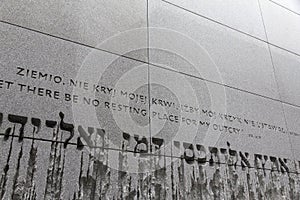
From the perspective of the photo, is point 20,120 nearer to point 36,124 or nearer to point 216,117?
point 36,124

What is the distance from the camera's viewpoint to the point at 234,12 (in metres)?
2.42

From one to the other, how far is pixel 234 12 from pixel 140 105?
1331mm

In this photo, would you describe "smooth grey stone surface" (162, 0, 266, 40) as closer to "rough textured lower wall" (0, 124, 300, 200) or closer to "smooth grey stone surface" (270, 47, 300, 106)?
"smooth grey stone surface" (270, 47, 300, 106)

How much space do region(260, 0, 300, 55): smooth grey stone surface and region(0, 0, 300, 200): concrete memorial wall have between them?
296 mm

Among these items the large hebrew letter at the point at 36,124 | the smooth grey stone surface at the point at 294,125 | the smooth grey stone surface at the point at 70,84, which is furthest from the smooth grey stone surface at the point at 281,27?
the large hebrew letter at the point at 36,124

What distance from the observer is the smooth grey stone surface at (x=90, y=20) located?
148cm

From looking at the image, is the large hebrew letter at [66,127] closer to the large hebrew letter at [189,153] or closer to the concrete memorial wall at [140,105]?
the concrete memorial wall at [140,105]

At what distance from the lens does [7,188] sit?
3.70 ft

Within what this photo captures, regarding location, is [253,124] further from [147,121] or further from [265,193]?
[147,121]

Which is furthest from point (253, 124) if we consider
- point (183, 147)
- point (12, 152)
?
point (12, 152)

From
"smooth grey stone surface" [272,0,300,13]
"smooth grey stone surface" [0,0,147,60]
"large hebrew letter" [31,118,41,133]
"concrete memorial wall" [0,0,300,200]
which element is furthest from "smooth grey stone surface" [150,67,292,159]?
"smooth grey stone surface" [272,0,300,13]

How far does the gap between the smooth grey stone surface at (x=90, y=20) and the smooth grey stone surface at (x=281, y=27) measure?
50.0 inches

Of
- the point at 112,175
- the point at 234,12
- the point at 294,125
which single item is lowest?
the point at 112,175

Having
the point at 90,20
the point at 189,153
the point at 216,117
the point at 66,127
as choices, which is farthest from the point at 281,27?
the point at 66,127
